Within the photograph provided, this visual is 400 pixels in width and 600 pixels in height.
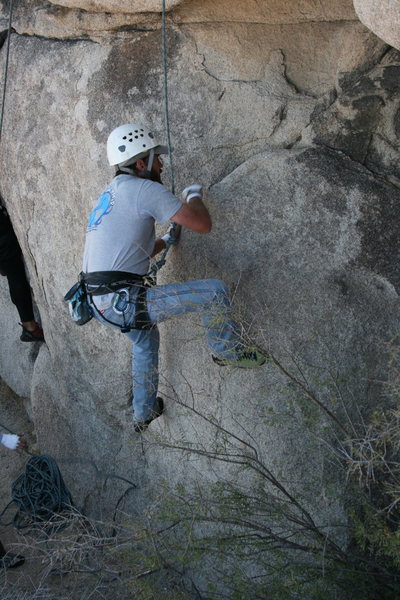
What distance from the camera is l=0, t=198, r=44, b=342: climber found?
6.10 metres

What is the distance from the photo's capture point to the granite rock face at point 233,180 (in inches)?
159

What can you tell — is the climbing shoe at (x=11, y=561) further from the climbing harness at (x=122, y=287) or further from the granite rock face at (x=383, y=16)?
the granite rock face at (x=383, y=16)

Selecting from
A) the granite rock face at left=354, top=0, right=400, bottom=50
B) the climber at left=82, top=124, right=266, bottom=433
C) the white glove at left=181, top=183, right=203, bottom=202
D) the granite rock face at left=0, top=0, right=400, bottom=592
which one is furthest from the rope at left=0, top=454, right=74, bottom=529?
the granite rock face at left=354, top=0, right=400, bottom=50

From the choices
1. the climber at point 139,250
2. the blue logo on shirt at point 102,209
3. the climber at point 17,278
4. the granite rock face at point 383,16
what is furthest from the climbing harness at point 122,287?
the climber at point 17,278

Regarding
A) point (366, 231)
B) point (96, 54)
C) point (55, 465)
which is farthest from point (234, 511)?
point (96, 54)

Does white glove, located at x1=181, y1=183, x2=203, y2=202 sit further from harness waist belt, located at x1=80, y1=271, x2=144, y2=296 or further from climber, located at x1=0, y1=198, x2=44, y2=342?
climber, located at x1=0, y1=198, x2=44, y2=342

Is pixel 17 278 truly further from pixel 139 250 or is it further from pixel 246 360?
pixel 246 360

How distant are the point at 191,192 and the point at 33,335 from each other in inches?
112

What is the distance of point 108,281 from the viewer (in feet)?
13.6

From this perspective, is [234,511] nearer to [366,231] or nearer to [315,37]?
[366,231]

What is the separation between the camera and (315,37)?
14.8 feet

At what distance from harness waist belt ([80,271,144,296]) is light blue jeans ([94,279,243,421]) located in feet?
0.15

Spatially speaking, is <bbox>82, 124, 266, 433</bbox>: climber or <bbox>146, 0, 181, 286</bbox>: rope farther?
<bbox>146, 0, 181, 286</bbox>: rope

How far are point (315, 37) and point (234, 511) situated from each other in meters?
2.77
